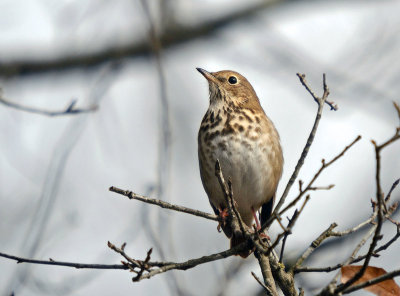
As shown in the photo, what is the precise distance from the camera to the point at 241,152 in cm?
597

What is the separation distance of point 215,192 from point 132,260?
231 cm

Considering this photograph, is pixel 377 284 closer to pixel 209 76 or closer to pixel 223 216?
pixel 223 216

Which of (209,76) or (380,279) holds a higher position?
(209,76)

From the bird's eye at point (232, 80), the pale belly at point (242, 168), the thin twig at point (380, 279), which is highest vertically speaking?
the bird's eye at point (232, 80)

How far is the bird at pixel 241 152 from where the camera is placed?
6.00 metres

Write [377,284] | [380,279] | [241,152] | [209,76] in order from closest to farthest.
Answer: [380,279] < [377,284] < [241,152] < [209,76]

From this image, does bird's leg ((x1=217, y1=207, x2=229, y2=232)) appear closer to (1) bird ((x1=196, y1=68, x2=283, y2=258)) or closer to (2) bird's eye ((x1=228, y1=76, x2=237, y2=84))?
(1) bird ((x1=196, y1=68, x2=283, y2=258))

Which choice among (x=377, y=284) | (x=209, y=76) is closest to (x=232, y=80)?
(x=209, y=76)

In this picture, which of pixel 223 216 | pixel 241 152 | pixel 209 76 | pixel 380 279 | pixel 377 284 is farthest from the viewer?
pixel 209 76

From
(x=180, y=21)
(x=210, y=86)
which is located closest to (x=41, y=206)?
(x=210, y=86)

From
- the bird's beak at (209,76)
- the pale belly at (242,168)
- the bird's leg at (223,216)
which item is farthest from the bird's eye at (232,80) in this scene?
the bird's leg at (223,216)

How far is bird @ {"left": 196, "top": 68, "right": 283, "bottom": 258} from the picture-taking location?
600 cm

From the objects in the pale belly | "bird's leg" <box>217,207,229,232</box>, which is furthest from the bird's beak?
"bird's leg" <box>217,207,229,232</box>

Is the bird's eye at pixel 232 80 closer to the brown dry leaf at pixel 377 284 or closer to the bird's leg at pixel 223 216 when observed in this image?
the bird's leg at pixel 223 216
